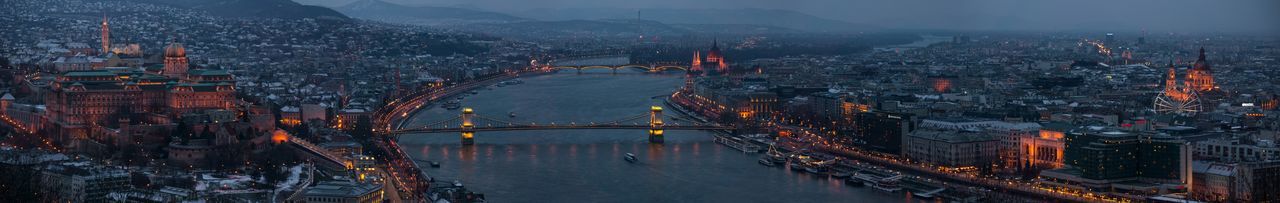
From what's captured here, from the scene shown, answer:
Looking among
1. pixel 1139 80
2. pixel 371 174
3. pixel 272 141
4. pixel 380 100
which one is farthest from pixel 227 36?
pixel 371 174

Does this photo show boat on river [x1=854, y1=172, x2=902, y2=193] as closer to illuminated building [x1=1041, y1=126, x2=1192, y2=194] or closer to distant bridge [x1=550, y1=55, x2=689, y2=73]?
illuminated building [x1=1041, y1=126, x2=1192, y2=194]

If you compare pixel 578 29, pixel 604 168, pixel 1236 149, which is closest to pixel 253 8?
pixel 604 168

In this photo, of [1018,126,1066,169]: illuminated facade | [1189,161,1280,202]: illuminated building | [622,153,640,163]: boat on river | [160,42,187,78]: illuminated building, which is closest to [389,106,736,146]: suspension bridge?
[622,153,640,163]: boat on river

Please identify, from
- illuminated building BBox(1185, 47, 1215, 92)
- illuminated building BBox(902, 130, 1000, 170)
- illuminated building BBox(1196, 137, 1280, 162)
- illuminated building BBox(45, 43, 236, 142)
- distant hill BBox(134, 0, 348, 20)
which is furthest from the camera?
distant hill BBox(134, 0, 348, 20)

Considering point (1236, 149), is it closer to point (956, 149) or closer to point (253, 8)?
point (956, 149)

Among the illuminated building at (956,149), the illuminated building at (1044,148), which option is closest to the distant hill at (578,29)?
the illuminated building at (956,149)

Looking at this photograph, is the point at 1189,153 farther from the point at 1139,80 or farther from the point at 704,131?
the point at 1139,80

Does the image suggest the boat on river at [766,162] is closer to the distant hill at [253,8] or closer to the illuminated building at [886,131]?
the illuminated building at [886,131]

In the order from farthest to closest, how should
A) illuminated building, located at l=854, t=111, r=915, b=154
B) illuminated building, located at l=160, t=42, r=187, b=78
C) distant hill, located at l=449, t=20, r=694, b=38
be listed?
distant hill, located at l=449, t=20, r=694, b=38
illuminated building, located at l=160, t=42, r=187, b=78
illuminated building, located at l=854, t=111, r=915, b=154
